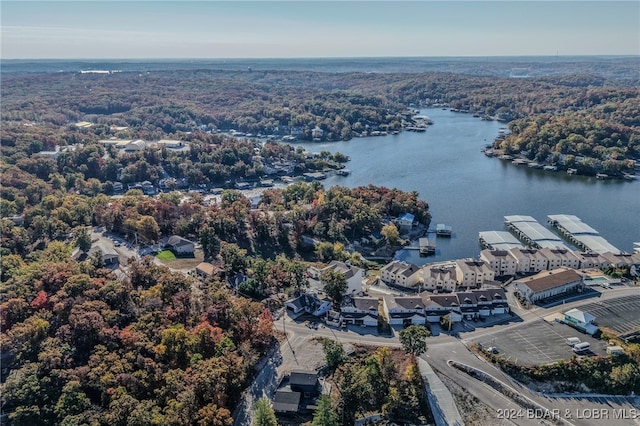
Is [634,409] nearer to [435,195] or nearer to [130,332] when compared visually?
[130,332]

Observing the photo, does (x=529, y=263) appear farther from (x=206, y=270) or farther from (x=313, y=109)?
(x=313, y=109)

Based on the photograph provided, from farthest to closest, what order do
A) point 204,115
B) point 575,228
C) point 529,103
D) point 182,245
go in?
point 529,103
point 204,115
point 575,228
point 182,245

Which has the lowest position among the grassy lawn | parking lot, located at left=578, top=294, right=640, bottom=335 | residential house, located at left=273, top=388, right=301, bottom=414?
residential house, located at left=273, top=388, right=301, bottom=414

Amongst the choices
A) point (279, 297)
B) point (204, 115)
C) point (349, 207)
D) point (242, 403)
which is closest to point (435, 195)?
point (349, 207)

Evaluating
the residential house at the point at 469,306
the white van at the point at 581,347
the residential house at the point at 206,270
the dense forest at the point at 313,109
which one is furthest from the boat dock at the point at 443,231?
the dense forest at the point at 313,109

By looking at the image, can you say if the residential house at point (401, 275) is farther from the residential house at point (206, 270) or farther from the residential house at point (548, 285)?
the residential house at point (206, 270)

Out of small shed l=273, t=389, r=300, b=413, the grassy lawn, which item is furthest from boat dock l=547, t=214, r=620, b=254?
the grassy lawn

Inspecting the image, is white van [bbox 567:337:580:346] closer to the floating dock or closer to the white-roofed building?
the white-roofed building
